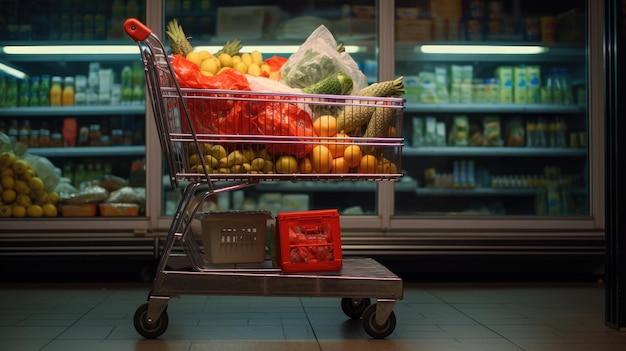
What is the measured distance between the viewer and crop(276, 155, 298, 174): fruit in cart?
3.27 m

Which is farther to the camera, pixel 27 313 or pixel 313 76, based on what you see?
pixel 27 313

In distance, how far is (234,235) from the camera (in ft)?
11.6

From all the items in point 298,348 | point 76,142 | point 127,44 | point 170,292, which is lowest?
point 298,348

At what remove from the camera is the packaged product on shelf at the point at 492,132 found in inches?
228

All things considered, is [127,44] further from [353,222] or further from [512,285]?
[512,285]

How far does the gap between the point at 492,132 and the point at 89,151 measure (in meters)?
2.96

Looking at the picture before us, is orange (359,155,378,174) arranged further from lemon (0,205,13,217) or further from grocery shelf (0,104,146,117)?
lemon (0,205,13,217)

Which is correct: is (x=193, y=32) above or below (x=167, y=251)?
above

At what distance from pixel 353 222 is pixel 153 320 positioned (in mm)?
2036

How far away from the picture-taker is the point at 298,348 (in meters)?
3.11

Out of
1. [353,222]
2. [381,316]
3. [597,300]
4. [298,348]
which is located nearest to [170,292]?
[298,348]

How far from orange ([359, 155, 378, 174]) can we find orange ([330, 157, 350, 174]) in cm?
8

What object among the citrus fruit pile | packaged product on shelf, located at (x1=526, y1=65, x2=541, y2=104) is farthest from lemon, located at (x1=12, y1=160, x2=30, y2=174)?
packaged product on shelf, located at (x1=526, y1=65, x2=541, y2=104)

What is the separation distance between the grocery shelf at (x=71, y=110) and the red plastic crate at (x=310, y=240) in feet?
7.53
